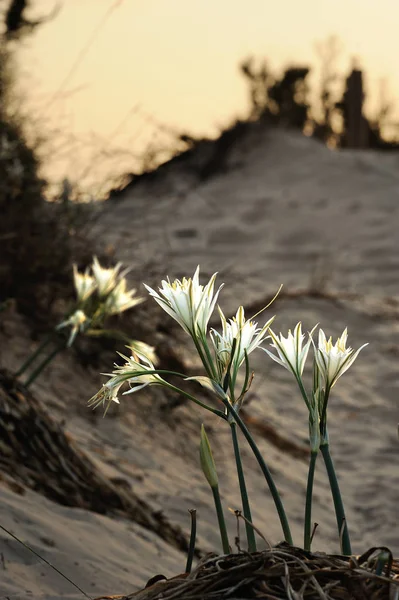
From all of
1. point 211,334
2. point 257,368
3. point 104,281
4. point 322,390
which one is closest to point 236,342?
point 211,334

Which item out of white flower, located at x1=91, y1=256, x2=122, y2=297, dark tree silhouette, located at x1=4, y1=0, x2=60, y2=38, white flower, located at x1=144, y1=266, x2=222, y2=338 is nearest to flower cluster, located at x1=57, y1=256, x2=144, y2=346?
white flower, located at x1=91, y1=256, x2=122, y2=297

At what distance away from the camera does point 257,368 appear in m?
5.95

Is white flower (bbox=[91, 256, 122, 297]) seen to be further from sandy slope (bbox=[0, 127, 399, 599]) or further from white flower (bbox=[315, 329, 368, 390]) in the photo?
white flower (bbox=[315, 329, 368, 390])

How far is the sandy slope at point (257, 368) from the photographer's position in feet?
8.89

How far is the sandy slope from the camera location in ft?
8.89

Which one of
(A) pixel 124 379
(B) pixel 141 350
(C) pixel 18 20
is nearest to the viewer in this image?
(A) pixel 124 379

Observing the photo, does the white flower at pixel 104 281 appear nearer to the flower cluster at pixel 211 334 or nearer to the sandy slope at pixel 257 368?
the sandy slope at pixel 257 368

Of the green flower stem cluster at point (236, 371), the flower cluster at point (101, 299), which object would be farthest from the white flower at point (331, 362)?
the flower cluster at point (101, 299)

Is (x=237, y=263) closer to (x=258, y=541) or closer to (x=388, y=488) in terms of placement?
(x=388, y=488)

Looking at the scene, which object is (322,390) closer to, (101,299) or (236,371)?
(236,371)

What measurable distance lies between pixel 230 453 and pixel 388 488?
0.74m

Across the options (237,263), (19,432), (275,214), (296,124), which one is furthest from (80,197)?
(296,124)

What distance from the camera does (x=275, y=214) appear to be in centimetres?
962

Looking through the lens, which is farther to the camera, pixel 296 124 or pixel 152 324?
pixel 296 124
